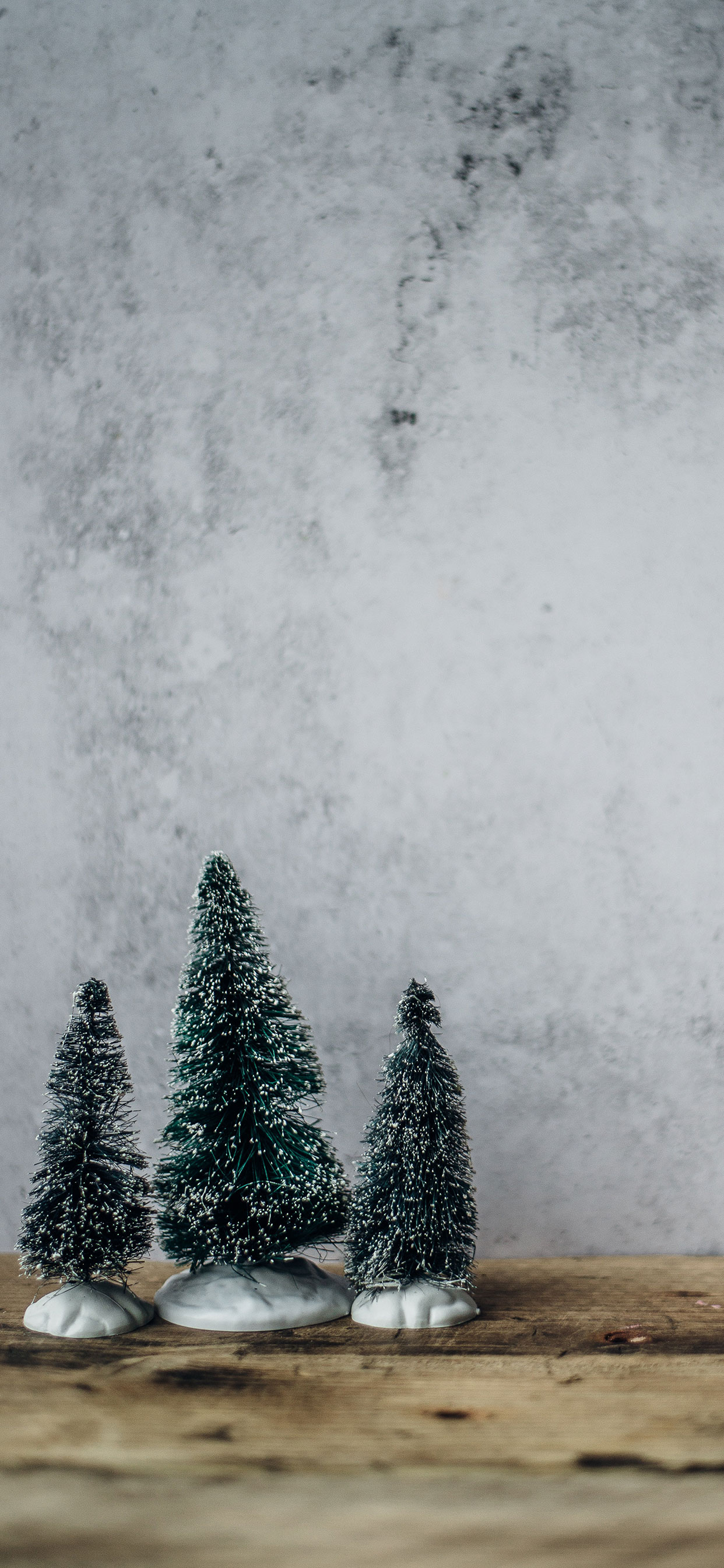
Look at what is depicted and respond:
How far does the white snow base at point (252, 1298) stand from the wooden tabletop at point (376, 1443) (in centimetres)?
1

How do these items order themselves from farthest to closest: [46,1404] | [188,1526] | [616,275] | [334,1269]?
[616,275] → [334,1269] → [46,1404] → [188,1526]

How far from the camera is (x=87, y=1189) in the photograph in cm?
79

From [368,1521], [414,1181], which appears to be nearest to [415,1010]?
[414,1181]

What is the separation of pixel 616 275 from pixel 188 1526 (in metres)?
1.09

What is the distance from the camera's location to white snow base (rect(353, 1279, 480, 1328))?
2.54ft

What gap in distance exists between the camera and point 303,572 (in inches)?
41.3

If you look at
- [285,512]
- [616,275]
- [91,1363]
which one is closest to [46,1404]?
[91,1363]

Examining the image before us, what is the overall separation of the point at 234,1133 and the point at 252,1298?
0.12 meters

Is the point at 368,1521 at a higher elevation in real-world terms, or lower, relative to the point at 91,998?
lower

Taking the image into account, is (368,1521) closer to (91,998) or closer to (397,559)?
(91,998)

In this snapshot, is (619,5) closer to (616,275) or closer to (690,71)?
(690,71)

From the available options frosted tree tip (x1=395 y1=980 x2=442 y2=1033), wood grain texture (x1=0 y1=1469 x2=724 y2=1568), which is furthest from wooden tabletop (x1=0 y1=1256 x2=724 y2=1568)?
frosted tree tip (x1=395 y1=980 x2=442 y2=1033)

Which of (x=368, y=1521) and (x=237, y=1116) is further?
(x=237, y=1116)

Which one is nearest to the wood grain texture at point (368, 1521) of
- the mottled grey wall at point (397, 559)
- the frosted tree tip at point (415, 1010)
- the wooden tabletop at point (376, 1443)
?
the wooden tabletop at point (376, 1443)
